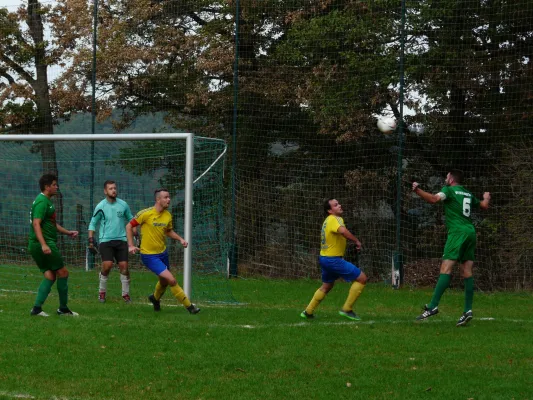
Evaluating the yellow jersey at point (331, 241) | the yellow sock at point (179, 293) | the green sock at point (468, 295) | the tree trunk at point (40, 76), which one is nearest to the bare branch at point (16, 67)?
the tree trunk at point (40, 76)

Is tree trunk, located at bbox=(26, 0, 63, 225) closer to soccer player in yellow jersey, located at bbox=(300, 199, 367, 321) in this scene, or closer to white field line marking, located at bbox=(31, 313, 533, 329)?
white field line marking, located at bbox=(31, 313, 533, 329)

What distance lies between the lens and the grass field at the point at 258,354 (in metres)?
7.79

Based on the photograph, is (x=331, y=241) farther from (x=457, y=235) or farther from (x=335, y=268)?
(x=457, y=235)

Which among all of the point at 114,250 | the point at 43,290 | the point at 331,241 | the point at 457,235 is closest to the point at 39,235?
the point at 43,290

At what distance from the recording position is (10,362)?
28.9 feet

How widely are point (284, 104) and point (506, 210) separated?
569 cm

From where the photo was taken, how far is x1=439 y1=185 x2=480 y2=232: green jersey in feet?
40.3

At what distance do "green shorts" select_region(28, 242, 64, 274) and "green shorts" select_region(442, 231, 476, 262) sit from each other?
5.06 m

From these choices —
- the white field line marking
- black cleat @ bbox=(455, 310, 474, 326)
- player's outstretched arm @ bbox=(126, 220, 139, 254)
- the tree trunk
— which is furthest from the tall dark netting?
player's outstretched arm @ bbox=(126, 220, 139, 254)

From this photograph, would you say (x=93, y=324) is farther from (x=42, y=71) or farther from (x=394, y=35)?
(x=42, y=71)

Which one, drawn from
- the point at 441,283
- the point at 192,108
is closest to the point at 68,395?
the point at 441,283

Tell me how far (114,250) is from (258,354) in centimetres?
599

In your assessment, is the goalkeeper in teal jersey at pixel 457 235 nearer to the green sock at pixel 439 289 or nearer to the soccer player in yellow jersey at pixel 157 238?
the green sock at pixel 439 289

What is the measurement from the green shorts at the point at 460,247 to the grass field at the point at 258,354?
0.88 metres
